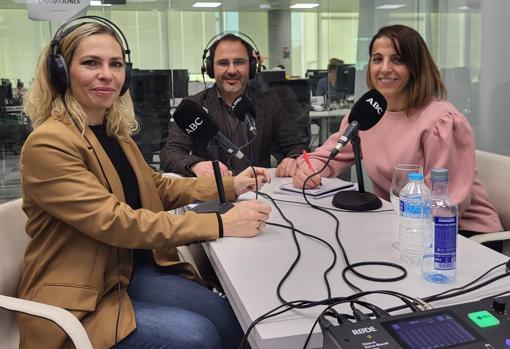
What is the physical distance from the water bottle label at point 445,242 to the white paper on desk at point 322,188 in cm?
74

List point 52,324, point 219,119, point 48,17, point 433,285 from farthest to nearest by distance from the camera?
point 48,17, point 219,119, point 52,324, point 433,285

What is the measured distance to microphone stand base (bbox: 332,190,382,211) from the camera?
1.62 metres

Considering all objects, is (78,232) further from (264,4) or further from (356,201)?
(264,4)

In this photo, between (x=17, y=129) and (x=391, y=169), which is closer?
(x=391, y=169)

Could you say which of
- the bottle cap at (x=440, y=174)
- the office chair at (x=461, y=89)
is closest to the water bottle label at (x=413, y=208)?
the bottle cap at (x=440, y=174)

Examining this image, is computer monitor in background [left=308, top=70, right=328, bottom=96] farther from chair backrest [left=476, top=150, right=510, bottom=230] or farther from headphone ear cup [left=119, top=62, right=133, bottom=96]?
headphone ear cup [left=119, top=62, right=133, bottom=96]

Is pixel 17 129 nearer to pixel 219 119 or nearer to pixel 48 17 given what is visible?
pixel 48 17

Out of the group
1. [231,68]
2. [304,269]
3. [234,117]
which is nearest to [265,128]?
[234,117]

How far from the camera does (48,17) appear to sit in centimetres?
378

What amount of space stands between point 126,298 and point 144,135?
3.20m

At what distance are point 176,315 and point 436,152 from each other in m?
0.94

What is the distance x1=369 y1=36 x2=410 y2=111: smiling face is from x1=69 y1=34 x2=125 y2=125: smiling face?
915 mm

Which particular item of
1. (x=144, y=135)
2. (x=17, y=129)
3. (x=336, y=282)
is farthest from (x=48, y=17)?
(x=336, y=282)

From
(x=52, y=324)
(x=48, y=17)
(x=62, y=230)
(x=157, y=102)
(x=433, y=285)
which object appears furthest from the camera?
(x=157, y=102)
